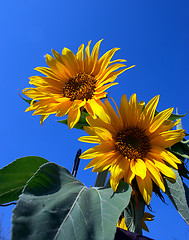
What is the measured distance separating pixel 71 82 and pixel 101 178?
364mm

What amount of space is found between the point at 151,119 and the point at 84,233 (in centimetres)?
41

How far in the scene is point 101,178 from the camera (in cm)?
80

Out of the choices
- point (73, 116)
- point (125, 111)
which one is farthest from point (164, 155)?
point (73, 116)

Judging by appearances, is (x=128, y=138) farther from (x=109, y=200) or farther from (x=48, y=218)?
(x=48, y=218)

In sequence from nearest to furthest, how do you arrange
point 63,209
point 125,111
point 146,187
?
point 63,209 → point 146,187 → point 125,111

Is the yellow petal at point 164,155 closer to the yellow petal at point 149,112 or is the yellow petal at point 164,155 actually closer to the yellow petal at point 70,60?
the yellow petal at point 149,112

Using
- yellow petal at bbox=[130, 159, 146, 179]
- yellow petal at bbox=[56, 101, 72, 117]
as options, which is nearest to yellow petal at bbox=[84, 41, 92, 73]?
yellow petal at bbox=[56, 101, 72, 117]

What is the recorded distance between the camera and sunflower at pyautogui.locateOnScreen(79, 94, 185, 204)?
0.74 meters

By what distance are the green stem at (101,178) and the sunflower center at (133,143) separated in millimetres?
80

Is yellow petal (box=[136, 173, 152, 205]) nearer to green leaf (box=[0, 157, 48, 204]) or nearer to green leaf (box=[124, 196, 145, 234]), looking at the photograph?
green leaf (box=[124, 196, 145, 234])

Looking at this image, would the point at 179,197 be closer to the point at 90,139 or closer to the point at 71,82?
Answer: the point at 90,139

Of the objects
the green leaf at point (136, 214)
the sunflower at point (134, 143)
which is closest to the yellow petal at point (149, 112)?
the sunflower at point (134, 143)

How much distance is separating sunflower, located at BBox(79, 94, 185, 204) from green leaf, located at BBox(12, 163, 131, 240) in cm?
7

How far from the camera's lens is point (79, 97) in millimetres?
917
